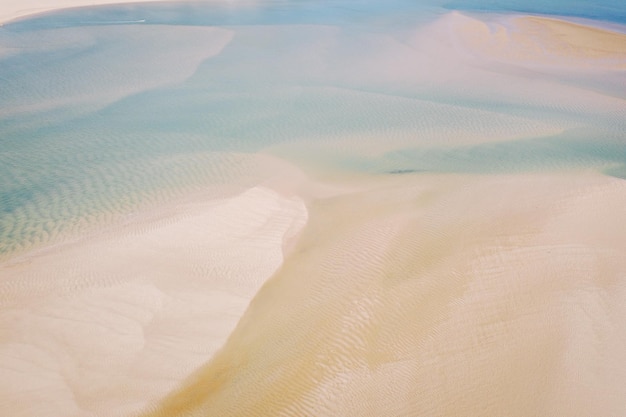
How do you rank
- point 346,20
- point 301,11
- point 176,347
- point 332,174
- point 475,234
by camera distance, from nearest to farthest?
point 176,347
point 475,234
point 332,174
point 346,20
point 301,11

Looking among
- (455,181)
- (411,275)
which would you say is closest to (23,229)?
(411,275)

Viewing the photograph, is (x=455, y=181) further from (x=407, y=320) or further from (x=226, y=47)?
(x=226, y=47)

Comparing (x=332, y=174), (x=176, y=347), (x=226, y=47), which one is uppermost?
(x=226, y=47)

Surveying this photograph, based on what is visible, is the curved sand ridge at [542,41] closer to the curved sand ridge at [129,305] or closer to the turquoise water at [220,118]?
the turquoise water at [220,118]

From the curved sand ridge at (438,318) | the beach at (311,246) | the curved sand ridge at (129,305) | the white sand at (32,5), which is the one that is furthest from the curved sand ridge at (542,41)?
the white sand at (32,5)

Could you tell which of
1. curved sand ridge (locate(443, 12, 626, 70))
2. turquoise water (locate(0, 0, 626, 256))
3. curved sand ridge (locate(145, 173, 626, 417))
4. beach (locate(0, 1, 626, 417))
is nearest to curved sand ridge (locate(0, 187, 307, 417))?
beach (locate(0, 1, 626, 417))

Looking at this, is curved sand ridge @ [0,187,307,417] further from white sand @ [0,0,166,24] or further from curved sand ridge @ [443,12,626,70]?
white sand @ [0,0,166,24]
